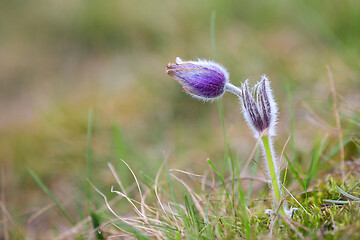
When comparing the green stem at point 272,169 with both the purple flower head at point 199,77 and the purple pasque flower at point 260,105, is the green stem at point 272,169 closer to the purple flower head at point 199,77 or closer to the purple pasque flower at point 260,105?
the purple pasque flower at point 260,105

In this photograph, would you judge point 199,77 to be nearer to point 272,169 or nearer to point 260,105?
point 260,105

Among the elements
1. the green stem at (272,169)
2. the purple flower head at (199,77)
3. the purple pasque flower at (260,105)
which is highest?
the purple flower head at (199,77)

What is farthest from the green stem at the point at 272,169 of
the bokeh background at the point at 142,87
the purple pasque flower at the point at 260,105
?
the bokeh background at the point at 142,87

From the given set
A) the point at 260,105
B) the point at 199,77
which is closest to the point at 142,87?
the point at 199,77

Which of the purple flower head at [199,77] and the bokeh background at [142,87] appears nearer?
the purple flower head at [199,77]

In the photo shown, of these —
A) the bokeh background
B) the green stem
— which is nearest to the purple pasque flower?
the green stem

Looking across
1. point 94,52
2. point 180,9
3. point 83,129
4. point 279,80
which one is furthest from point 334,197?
point 94,52

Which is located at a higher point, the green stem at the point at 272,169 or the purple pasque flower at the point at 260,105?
the purple pasque flower at the point at 260,105

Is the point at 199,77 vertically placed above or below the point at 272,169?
above
